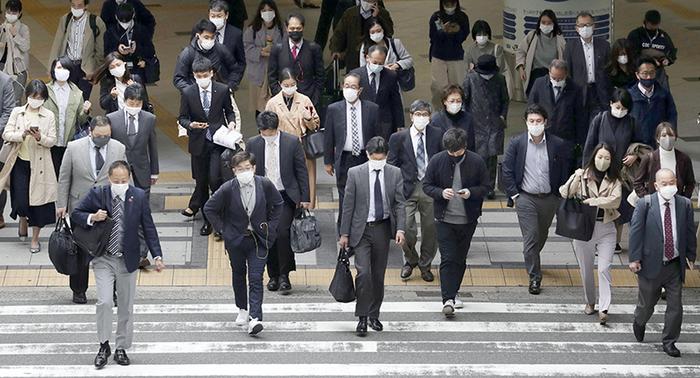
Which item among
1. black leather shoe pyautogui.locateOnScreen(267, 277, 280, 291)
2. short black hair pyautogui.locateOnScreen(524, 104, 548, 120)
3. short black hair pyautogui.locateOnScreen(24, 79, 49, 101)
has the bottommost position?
black leather shoe pyautogui.locateOnScreen(267, 277, 280, 291)

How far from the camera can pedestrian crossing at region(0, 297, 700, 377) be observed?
45.2ft

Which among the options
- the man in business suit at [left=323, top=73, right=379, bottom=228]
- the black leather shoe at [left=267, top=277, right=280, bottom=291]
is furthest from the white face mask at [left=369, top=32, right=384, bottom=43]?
the black leather shoe at [left=267, top=277, right=280, bottom=291]

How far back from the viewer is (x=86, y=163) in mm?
15172

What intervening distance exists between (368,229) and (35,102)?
12.7 feet

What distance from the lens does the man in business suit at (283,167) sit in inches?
615

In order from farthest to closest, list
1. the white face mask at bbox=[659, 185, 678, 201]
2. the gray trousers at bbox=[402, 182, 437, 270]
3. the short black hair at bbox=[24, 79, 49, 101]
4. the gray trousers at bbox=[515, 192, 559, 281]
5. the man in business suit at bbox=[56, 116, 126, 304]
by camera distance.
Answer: the short black hair at bbox=[24, 79, 49, 101] < the gray trousers at bbox=[402, 182, 437, 270] < the gray trousers at bbox=[515, 192, 559, 281] < the man in business suit at bbox=[56, 116, 126, 304] < the white face mask at bbox=[659, 185, 678, 201]

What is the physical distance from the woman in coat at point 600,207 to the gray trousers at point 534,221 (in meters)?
0.64

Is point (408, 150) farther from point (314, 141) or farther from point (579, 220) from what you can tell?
point (579, 220)

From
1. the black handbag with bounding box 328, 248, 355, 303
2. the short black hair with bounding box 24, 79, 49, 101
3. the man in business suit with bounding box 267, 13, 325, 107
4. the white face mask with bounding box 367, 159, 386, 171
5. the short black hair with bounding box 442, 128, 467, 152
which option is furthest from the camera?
the man in business suit with bounding box 267, 13, 325, 107

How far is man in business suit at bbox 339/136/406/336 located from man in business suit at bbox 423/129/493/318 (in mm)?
604

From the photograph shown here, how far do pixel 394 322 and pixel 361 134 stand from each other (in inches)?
90.5

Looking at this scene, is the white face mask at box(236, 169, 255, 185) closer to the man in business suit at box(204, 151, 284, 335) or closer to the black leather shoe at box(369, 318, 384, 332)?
the man in business suit at box(204, 151, 284, 335)

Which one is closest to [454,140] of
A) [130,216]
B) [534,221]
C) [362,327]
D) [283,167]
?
[534,221]

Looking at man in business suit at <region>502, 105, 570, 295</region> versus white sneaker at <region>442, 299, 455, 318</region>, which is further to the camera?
man in business suit at <region>502, 105, 570, 295</region>
